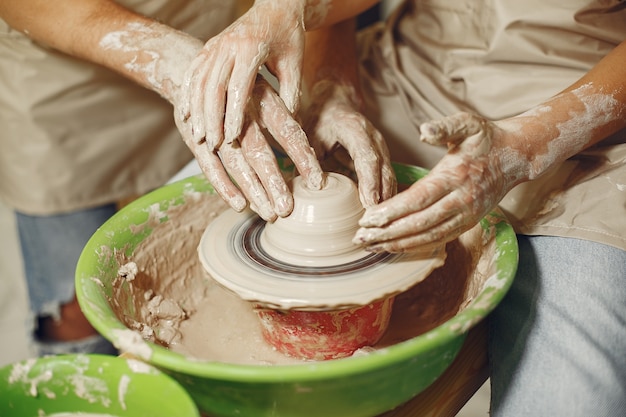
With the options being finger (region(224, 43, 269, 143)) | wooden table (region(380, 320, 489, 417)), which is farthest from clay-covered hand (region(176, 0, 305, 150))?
wooden table (region(380, 320, 489, 417))

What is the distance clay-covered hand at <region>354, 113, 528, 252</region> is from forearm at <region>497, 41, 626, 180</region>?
73 mm

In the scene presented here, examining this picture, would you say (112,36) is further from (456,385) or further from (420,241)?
(456,385)

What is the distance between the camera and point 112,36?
1.50m

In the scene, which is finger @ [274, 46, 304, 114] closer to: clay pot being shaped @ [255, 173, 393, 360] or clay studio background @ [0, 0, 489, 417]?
clay pot being shaped @ [255, 173, 393, 360]

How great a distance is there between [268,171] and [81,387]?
1.66ft

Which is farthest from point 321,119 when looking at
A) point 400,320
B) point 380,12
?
point 380,12

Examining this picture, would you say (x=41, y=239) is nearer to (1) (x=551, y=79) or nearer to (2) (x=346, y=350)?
(2) (x=346, y=350)

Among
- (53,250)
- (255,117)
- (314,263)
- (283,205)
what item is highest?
(255,117)

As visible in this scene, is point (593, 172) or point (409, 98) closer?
point (593, 172)

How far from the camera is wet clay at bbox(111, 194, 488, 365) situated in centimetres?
131

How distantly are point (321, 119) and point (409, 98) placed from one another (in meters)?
0.37

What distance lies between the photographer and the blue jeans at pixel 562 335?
1117 millimetres

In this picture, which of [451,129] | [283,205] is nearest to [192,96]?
[283,205]

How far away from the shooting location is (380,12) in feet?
10.1
